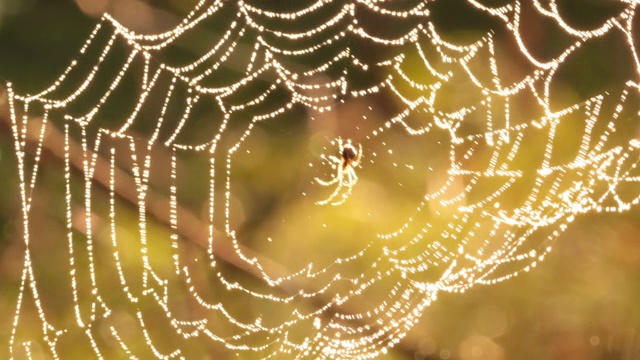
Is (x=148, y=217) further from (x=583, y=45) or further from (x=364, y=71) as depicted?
(x=583, y=45)

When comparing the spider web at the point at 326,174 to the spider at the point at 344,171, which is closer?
the spider at the point at 344,171

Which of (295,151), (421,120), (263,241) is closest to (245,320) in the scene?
(263,241)

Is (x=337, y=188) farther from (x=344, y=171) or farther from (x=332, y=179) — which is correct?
(x=344, y=171)

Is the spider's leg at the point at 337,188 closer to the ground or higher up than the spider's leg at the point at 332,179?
closer to the ground

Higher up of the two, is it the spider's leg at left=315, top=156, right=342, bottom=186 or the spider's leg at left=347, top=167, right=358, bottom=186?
the spider's leg at left=315, top=156, right=342, bottom=186

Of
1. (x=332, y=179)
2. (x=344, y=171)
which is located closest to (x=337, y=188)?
(x=332, y=179)

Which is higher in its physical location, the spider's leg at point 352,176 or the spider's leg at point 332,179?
the spider's leg at point 332,179
